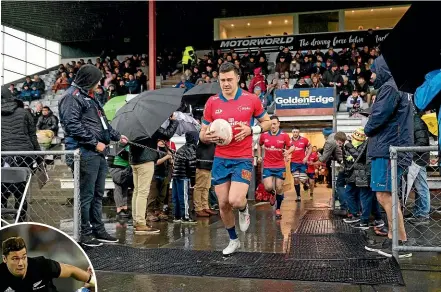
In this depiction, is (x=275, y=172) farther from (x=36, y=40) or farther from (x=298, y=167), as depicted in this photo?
(x=36, y=40)

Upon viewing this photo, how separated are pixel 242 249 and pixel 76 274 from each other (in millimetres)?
4176

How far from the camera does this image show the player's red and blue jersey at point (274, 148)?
8.89 m

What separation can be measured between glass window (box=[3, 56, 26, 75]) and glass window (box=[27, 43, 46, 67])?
0.67 m

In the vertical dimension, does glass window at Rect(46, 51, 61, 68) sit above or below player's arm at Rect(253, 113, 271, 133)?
above

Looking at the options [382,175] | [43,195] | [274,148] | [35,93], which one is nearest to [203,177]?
[274,148]

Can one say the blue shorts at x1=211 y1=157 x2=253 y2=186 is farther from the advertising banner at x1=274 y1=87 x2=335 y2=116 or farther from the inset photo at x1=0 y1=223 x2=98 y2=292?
the advertising banner at x1=274 y1=87 x2=335 y2=116

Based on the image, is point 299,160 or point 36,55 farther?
point 36,55

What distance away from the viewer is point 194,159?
858 centimetres

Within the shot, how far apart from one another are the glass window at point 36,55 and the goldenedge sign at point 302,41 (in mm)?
12903

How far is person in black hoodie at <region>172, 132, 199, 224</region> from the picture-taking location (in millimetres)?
8266

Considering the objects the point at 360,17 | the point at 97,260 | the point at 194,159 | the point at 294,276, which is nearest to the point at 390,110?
the point at 294,276

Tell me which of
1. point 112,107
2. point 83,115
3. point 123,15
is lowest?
point 83,115

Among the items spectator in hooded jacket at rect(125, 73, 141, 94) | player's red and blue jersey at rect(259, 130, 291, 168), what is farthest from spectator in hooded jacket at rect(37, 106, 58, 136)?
player's red and blue jersey at rect(259, 130, 291, 168)

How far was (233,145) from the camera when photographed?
210 inches
